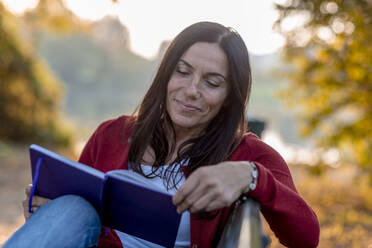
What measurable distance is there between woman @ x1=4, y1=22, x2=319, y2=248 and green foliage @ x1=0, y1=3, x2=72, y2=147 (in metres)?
6.45


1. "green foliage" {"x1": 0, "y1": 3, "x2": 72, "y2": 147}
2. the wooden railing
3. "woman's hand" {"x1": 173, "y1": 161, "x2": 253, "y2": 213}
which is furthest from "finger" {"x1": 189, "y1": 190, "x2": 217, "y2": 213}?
"green foliage" {"x1": 0, "y1": 3, "x2": 72, "y2": 147}

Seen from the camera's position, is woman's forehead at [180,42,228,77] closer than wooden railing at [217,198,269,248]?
No

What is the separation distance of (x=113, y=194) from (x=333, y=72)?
14.7 ft

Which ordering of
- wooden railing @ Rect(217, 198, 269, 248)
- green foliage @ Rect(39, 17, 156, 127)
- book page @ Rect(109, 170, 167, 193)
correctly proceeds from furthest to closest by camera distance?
green foliage @ Rect(39, 17, 156, 127), book page @ Rect(109, 170, 167, 193), wooden railing @ Rect(217, 198, 269, 248)

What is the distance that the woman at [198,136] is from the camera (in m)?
1.48

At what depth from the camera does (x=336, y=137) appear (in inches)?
210

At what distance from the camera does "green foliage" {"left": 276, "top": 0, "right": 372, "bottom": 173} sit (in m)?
4.58

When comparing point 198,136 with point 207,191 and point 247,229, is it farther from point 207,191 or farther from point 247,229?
point 247,229

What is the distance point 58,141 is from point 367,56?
658cm

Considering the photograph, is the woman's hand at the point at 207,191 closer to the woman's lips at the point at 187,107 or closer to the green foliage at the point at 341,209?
the woman's lips at the point at 187,107

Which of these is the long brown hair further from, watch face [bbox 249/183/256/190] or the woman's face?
watch face [bbox 249/183/256/190]

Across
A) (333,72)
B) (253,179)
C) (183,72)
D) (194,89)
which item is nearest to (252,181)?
(253,179)

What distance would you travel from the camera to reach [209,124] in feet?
6.55

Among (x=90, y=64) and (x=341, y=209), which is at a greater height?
(x=341, y=209)
